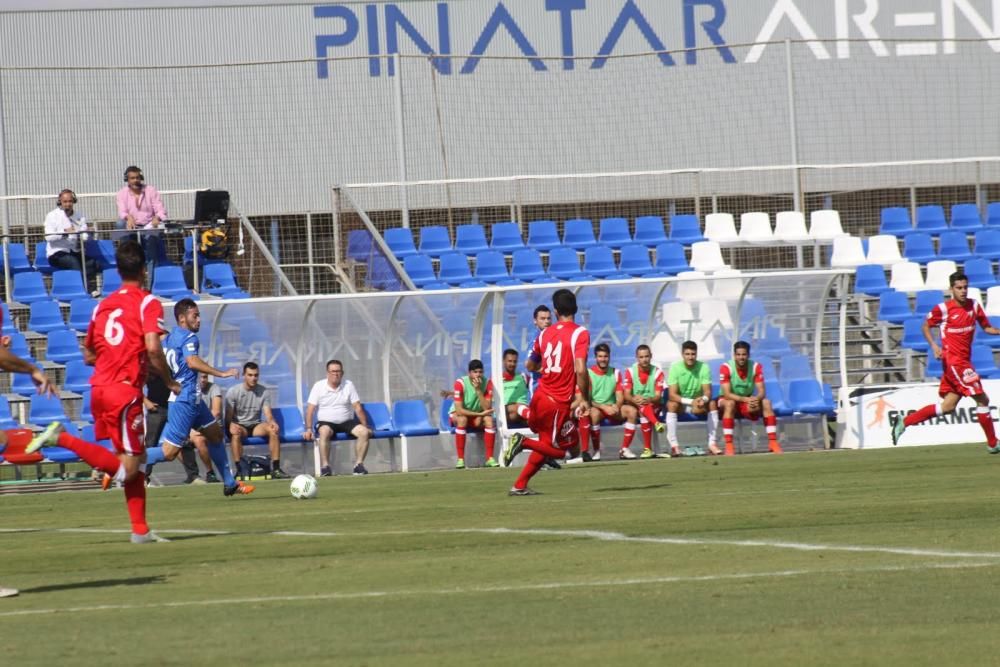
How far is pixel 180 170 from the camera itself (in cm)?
2944

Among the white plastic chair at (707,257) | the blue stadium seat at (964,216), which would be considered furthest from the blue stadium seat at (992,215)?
the white plastic chair at (707,257)

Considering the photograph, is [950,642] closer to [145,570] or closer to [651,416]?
[145,570]

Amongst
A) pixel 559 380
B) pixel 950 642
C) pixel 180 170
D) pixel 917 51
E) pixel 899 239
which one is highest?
pixel 917 51

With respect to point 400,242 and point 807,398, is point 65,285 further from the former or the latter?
point 807,398

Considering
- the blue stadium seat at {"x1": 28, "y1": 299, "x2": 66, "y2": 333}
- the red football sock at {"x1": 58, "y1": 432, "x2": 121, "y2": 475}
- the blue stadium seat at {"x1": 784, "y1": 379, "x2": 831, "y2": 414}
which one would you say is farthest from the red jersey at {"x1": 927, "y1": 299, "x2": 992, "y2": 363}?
the blue stadium seat at {"x1": 28, "y1": 299, "x2": 66, "y2": 333}

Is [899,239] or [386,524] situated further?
[899,239]

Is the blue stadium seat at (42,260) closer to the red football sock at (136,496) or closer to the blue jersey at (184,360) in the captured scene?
the blue jersey at (184,360)

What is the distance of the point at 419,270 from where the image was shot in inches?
1063

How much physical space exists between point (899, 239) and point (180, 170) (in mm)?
12694

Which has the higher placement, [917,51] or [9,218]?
[917,51]

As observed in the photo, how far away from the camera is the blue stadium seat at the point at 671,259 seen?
90.3 ft

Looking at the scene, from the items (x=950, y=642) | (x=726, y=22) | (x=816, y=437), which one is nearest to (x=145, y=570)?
(x=950, y=642)

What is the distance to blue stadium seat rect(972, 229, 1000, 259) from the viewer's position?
1118 inches

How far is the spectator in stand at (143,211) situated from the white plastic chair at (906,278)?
1163 centimetres
